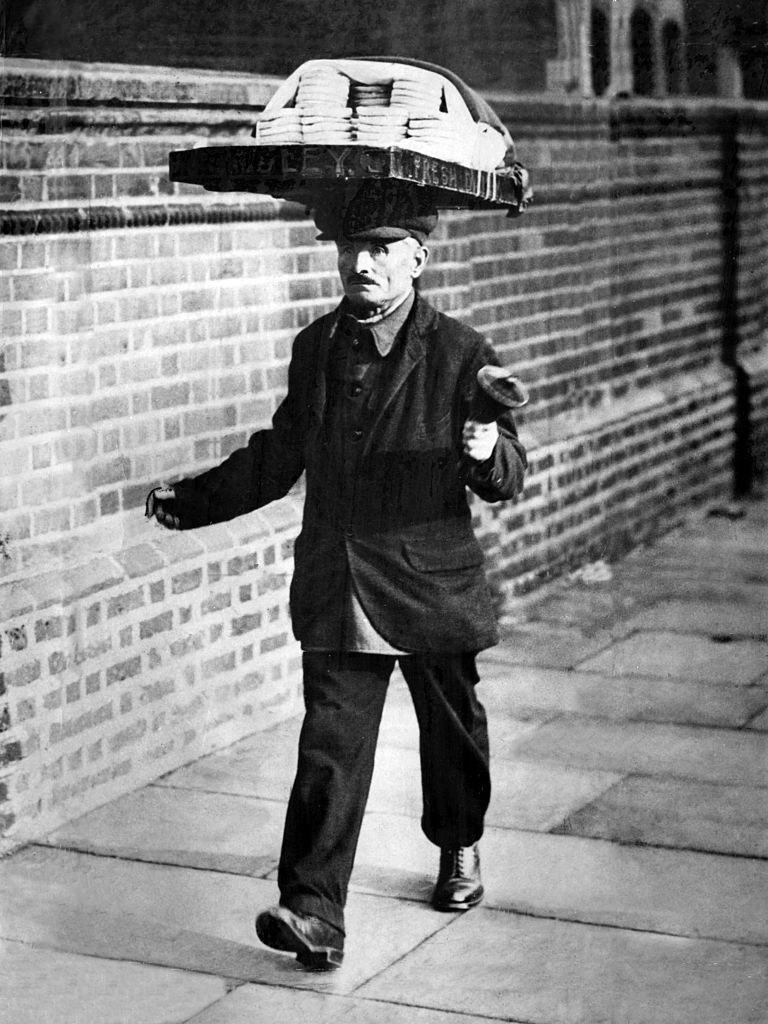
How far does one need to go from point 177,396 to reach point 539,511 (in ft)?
5.01

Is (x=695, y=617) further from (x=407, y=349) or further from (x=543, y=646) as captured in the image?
(x=407, y=349)

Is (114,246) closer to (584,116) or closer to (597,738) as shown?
(584,116)

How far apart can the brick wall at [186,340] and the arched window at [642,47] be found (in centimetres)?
16

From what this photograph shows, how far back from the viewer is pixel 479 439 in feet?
14.7

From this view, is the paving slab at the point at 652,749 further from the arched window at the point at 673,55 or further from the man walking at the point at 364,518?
the arched window at the point at 673,55

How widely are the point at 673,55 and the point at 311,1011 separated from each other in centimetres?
261

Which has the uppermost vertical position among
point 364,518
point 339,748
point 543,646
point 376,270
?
point 376,270

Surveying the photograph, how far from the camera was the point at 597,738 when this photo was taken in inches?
244

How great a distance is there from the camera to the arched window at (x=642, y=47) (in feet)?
16.7

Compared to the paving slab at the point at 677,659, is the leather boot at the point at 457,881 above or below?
below

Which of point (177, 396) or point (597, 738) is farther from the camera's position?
point (597, 738)

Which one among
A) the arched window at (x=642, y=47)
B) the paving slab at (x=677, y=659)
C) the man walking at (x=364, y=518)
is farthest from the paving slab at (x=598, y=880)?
A: the arched window at (x=642, y=47)

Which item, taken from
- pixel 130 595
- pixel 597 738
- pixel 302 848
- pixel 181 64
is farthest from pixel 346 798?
pixel 181 64

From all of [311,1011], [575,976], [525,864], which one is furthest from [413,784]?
[311,1011]
